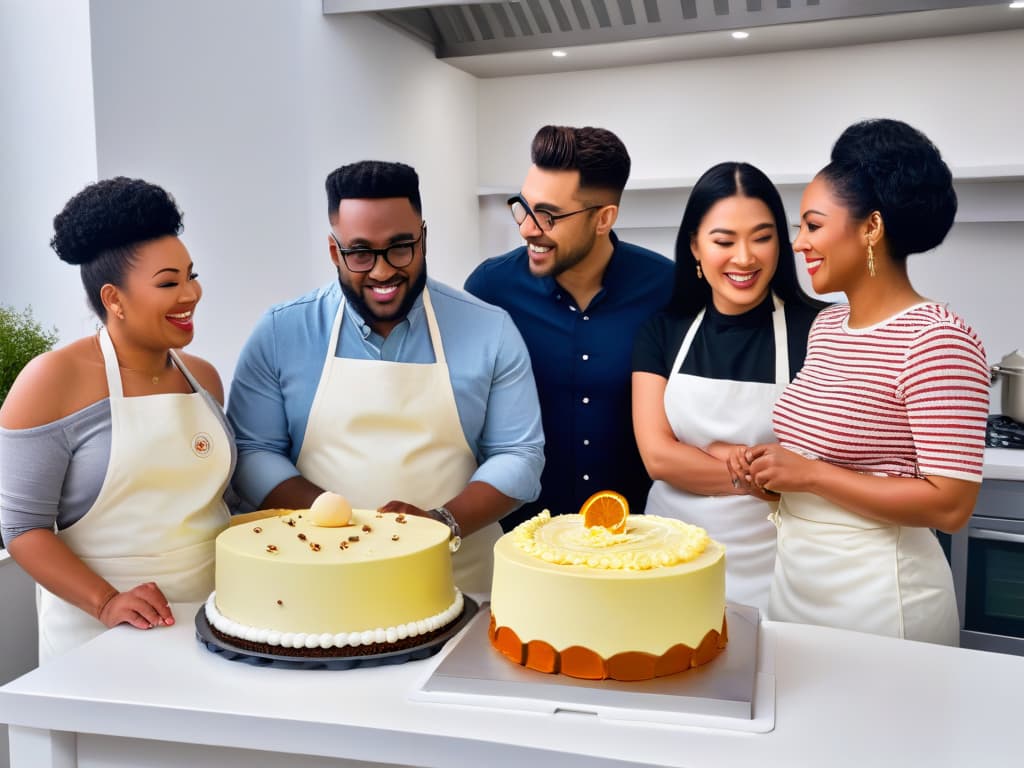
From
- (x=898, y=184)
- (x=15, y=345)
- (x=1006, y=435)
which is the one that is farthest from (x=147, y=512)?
(x=1006, y=435)

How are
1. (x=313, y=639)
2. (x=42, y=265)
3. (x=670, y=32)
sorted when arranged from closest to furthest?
(x=313, y=639) → (x=42, y=265) → (x=670, y=32)

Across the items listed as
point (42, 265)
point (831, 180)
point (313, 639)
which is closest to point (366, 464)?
point (313, 639)

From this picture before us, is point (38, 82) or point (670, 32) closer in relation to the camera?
point (38, 82)

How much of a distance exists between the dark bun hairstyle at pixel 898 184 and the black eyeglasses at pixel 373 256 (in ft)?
2.29

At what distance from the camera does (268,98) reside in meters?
2.76

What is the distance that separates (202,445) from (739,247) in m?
0.94

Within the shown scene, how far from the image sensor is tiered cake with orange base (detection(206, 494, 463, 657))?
1072 mm

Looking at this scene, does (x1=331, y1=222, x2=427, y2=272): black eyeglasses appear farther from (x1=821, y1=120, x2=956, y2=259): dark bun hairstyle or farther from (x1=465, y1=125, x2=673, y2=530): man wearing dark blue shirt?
(x1=821, y1=120, x2=956, y2=259): dark bun hairstyle

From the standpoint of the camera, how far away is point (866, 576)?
4.63ft

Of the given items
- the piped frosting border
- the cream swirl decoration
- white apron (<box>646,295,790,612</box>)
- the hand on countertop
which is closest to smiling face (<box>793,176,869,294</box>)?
white apron (<box>646,295,790,612</box>)

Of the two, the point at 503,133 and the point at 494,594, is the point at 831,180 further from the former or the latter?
the point at 503,133

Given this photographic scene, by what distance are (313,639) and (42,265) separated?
5.52ft

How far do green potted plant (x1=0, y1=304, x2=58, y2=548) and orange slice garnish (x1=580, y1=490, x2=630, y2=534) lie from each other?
1.49 meters

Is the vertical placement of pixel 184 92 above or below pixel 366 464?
above
